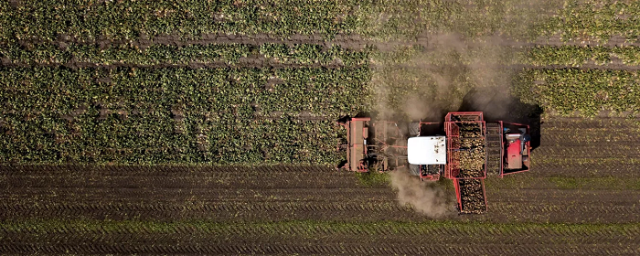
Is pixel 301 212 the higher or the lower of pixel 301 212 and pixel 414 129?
the lower

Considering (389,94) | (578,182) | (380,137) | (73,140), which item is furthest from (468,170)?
(73,140)

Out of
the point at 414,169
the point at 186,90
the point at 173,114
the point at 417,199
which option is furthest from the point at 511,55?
the point at 173,114

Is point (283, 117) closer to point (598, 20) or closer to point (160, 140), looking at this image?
point (160, 140)

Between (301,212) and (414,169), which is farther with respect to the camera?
(301,212)

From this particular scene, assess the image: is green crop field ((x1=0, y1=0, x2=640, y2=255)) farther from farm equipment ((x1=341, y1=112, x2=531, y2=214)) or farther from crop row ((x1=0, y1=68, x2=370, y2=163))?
farm equipment ((x1=341, y1=112, x2=531, y2=214))

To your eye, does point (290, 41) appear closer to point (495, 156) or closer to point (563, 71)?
point (495, 156)

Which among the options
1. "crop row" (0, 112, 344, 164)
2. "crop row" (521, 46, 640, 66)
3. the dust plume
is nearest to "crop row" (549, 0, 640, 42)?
"crop row" (521, 46, 640, 66)
